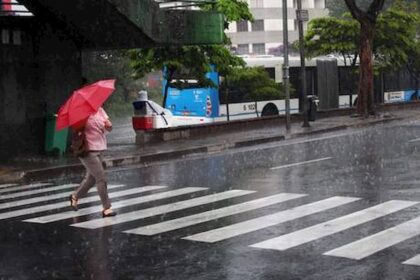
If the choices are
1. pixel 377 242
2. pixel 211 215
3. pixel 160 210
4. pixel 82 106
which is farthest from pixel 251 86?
pixel 377 242

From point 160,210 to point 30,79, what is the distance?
A: 10.7 m

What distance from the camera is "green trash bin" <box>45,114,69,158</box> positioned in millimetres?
19391

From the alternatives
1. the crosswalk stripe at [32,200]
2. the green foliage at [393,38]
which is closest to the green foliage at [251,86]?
the green foliage at [393,38]

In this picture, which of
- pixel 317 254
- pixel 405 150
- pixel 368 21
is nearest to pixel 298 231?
pixel 317 254

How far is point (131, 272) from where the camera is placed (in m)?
6.95

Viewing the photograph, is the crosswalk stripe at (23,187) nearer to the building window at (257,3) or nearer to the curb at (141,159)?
the curb at (141,159)

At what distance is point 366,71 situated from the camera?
29.9 m

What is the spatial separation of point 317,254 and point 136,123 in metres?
16.6

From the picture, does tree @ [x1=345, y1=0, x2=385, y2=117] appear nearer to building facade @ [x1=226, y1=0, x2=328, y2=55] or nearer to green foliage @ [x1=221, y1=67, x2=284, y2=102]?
green foliage @ [x1=221, y1=67, x2=284, y2=102]

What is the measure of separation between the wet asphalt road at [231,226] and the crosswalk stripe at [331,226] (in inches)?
0.6

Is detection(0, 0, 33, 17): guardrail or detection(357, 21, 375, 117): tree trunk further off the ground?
detection(0, 0, 33, 17): guardrail

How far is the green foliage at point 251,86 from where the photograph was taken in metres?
30.6

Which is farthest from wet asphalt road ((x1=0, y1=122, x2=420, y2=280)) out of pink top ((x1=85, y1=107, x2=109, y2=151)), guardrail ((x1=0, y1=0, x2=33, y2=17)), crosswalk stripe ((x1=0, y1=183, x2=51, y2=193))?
guardrail ((x1=0, y1=0, x2=33, y2=17))

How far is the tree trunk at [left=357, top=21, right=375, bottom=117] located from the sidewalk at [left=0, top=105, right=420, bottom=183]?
994 mm
